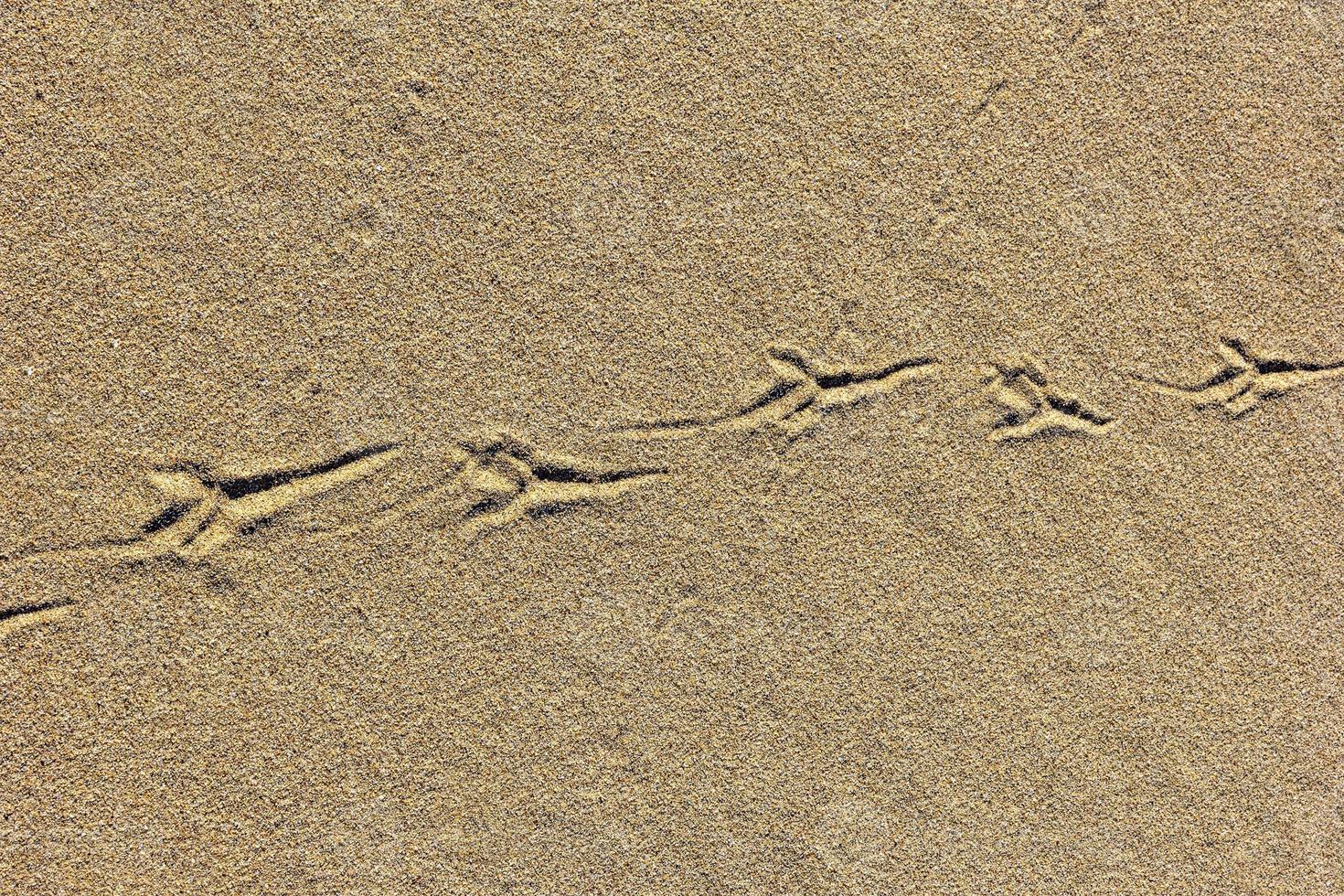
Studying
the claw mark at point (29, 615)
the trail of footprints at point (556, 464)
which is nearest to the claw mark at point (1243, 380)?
the trail of footprints at point (556, 464)

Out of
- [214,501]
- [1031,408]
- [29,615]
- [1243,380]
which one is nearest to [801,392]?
[1031,408]

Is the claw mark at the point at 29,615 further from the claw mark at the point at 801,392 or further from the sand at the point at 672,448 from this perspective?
the claw mark at the point at 801,392

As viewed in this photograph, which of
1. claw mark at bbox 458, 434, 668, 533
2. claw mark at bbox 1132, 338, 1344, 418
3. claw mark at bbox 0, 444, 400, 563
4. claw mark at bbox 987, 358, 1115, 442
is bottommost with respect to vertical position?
claw mark at bbox 1132, 338, 1344, 418

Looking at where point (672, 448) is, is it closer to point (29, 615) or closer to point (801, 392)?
point (801, 392)

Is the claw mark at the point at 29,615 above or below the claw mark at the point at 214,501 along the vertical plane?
below

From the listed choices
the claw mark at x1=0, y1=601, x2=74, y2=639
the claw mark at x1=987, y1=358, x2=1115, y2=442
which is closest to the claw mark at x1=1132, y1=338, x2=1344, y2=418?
the claw mark at x1=987, y1=358, x2=1115, y2=442

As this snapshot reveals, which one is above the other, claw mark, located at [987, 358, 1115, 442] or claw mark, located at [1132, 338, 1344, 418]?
claw mark, located at [987, 358, 1115, 442]

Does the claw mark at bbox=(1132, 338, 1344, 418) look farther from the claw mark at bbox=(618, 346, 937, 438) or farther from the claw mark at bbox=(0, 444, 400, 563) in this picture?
the claw mark at bbox=(0, 444, 400, 563)

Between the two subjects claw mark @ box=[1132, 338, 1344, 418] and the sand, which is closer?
the sand

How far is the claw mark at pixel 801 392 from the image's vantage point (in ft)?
5.62

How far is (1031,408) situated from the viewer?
68.6 inches

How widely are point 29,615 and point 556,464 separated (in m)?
1.13

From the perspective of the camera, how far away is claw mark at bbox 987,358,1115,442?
1.74 meters

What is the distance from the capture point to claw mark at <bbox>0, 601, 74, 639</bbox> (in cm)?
164
